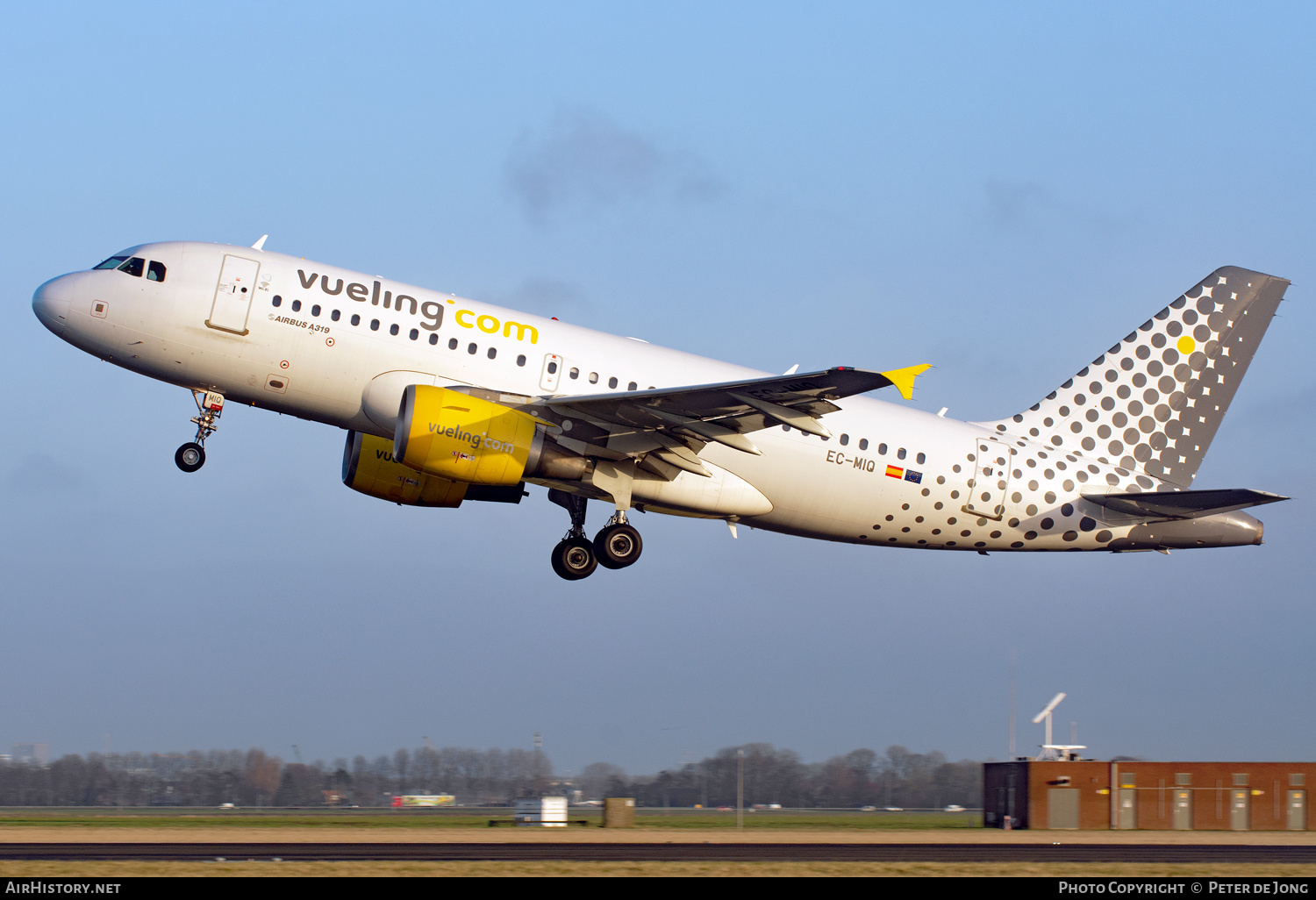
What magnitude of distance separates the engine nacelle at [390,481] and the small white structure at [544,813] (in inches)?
322

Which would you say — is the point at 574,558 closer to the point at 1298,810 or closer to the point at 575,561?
the point at 575,561

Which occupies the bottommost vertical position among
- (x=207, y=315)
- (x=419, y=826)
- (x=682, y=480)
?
(x=419, y=826)

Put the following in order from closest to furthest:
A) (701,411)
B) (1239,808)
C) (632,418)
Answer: (701,411) < (632,418) < (1239,808)

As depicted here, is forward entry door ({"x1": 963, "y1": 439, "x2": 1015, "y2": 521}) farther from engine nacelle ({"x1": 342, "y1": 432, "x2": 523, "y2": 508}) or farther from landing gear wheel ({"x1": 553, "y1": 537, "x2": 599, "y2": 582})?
engine nacelle ({"x1": 342, "y1": 432, "x2": 523, "y2": 508})

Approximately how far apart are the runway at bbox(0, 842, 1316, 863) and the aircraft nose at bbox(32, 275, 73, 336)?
10441mm

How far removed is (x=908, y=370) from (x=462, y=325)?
9.62m

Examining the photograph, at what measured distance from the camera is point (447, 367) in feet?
88.3

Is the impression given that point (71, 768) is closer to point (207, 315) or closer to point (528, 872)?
point (207, 315)

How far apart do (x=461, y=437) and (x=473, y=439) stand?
0.86 ft

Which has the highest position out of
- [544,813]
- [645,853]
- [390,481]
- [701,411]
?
[701,411]

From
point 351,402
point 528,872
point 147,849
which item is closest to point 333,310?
point 351,402

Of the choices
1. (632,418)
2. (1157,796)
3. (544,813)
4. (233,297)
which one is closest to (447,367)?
(632,418)

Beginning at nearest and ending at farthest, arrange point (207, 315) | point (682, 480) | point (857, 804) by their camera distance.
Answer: point (207, 315), point (682, 480), point (857, 804)

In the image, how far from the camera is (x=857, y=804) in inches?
1799
